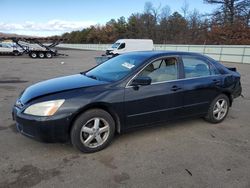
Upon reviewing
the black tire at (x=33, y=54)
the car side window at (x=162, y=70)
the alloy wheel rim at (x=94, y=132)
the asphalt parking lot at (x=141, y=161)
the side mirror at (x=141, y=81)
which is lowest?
the black tire at (x=33, y=54)

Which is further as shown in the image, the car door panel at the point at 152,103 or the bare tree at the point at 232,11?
the bare tree at the point at 232,11

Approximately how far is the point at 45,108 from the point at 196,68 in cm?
295

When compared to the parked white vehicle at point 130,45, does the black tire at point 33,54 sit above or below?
below

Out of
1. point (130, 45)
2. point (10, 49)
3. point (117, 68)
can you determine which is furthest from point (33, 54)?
point (117, 68)

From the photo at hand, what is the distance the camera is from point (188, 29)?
195 feet

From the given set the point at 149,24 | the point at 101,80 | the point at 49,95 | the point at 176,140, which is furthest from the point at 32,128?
the point at 149,24

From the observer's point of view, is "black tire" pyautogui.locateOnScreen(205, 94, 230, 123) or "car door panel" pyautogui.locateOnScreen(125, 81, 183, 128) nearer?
"car door panel" pyautogui.locateOnScreen(125, 81, 183, 128)

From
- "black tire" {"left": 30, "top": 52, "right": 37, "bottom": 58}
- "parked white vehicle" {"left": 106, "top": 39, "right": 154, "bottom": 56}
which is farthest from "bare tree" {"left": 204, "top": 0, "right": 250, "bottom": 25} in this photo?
"black tire" {"left": 30, "top": 52, "right": 37, "bottom": 58}

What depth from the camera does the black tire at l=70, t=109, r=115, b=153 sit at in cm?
393

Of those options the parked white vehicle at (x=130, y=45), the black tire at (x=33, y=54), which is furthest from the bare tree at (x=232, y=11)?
the black tire at (x=33, y=54)

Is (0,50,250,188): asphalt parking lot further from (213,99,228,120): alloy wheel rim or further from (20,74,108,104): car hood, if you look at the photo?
(20,74,108,104): car hood

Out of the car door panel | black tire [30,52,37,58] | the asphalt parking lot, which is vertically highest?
the car door panel

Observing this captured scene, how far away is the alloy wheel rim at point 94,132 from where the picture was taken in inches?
158

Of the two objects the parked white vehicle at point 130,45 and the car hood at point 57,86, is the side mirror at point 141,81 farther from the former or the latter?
the parked white vehicle at point 130,45
